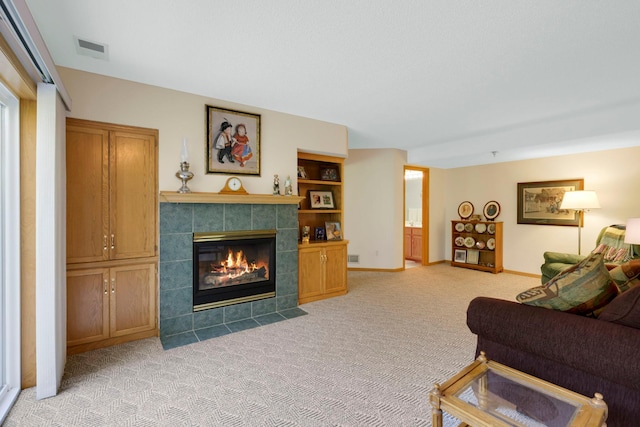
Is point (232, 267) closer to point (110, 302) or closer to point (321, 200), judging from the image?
point (110, 302)

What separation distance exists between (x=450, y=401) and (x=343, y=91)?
2.70m

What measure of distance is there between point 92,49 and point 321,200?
10.0ft

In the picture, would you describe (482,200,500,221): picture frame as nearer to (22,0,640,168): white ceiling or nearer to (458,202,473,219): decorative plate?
(458,202,473,219): decorative plate

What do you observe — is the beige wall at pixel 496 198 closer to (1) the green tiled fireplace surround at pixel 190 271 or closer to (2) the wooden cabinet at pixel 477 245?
(2) the wooden cabinet at pixel 477 245

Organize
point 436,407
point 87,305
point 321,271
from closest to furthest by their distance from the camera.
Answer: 1. point 436,407
2. point 87,305
3. point 321,271

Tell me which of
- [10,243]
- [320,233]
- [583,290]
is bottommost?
[583,290]

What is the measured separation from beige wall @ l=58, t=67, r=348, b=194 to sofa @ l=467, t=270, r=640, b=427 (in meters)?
2.68

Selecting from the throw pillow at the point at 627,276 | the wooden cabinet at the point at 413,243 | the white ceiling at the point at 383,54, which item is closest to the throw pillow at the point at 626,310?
the throw pillow at the point at 627,276

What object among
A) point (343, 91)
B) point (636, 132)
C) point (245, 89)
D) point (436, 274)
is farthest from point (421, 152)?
point (245, 89)

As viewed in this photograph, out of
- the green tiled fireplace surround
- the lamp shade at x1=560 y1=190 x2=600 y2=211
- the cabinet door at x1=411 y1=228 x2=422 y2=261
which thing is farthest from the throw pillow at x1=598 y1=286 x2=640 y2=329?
the cabinet door at x1=411 y1=228 x2=422 y2=261

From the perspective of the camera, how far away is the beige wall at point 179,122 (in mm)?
2662

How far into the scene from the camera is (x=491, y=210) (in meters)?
6.13

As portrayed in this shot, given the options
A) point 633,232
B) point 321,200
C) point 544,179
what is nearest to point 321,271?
point 321,200

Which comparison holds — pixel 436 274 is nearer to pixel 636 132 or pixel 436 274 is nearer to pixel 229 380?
pixel 636 132
